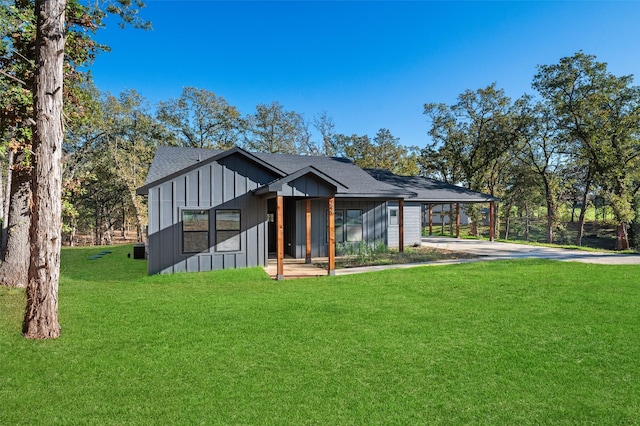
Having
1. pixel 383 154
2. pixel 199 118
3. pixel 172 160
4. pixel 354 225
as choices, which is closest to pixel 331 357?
pixel 354 225

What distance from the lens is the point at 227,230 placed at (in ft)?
33.2

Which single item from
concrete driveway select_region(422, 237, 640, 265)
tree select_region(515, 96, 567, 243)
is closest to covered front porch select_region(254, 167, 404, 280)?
concrete driveway select_region(422, 237, 640, 265)

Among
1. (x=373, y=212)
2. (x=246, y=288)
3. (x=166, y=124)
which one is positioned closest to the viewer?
(x=246, y=288)

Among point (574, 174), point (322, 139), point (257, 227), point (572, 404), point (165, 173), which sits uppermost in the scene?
point (322, 139)

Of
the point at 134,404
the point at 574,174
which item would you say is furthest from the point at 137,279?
the point at 574,174

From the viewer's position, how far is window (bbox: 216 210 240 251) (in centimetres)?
1002

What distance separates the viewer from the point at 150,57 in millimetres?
19422

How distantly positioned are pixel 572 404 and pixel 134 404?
12.5 feet

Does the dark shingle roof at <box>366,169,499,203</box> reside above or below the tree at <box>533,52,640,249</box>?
below

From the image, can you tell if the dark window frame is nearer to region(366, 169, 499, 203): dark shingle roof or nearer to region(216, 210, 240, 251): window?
region(216, 210, 240, 251): window

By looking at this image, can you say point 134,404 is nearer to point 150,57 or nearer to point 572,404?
point 572,404

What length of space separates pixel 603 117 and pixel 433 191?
437 inches

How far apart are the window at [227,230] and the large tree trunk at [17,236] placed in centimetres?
438

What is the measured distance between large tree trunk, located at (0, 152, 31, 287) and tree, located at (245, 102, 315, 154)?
21114mm
